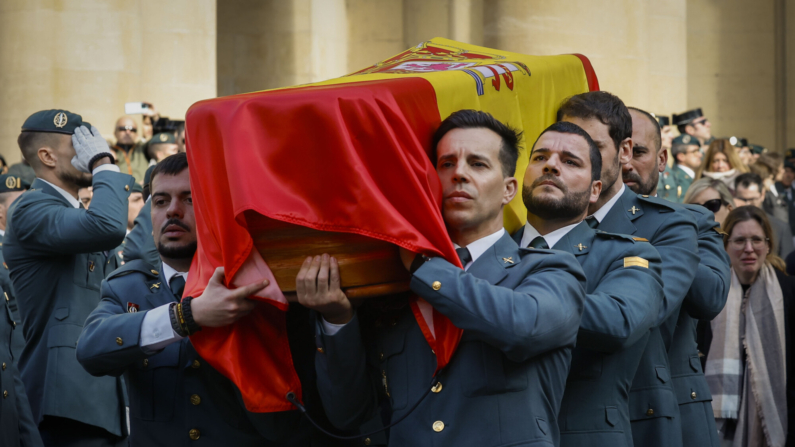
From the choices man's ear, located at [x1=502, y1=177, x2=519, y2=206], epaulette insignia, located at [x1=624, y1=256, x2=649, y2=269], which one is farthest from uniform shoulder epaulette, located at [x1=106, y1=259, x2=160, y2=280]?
epaulette insignia, located at [x1=624, y1=256, x2=649, y2=269]

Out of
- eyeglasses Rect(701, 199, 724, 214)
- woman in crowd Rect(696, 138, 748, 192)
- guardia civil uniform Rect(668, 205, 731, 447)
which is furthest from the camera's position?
woman in crowd Rect(696, 138, 748, 192)

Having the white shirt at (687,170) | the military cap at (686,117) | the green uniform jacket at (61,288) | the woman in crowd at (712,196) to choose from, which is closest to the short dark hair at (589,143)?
the green uniform jacket at (61,288)

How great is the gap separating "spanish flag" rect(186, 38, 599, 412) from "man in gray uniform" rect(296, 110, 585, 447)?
8cm

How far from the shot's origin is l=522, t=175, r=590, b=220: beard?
120 inches

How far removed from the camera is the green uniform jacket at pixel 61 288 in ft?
13.2

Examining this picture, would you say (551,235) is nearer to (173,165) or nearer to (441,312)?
(441,312)

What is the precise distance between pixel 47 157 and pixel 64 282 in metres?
0.61

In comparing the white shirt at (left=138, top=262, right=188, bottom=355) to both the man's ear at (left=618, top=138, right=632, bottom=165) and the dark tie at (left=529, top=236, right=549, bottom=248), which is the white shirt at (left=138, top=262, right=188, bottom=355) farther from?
the man's ear at (left=618, top=138, right=632, bottom=165)

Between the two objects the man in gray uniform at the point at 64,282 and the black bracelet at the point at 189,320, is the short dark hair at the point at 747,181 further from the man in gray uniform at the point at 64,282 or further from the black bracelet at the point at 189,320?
the black bracelet at the point at 189,320

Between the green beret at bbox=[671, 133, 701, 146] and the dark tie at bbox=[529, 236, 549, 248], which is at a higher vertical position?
the green beret at bbox=[671, 133, 701, 146]

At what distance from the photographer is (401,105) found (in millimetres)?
2750

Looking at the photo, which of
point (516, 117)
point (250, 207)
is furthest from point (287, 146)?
point (516, 117)

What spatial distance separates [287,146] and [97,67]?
6905 mm

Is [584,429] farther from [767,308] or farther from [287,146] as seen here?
[767,308]
